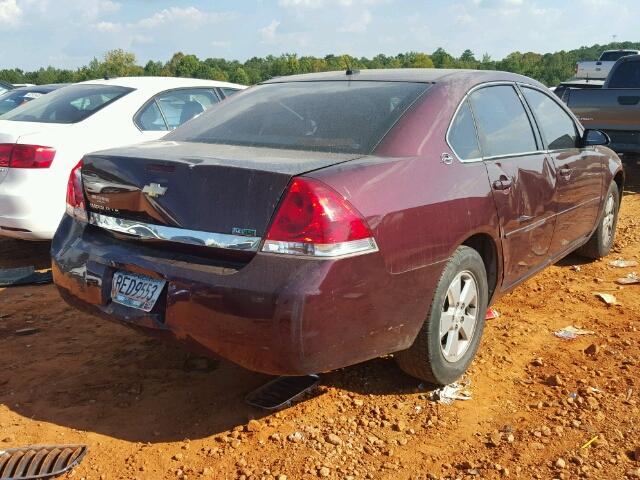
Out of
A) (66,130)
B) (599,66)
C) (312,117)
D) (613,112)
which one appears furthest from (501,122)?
(599,66)

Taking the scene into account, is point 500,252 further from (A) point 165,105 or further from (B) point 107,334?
(A) point 165,105

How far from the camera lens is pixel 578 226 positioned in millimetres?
4566

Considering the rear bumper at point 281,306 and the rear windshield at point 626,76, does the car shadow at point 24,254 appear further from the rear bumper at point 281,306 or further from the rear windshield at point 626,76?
the rear windshield at point 626,76

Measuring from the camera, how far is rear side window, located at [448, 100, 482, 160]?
3.13m

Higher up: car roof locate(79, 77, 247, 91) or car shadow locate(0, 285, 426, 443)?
car roof locate(79, 77, 247, 91)

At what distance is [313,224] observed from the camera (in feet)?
7.89

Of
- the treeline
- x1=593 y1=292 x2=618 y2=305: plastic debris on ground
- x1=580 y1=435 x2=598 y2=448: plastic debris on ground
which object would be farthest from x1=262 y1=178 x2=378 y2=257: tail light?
the treeline

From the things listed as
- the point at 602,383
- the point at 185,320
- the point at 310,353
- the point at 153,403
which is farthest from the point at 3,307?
the point at 602,383

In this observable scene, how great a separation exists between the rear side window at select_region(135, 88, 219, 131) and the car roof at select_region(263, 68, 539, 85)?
85.1 inches

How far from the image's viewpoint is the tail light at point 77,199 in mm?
3088

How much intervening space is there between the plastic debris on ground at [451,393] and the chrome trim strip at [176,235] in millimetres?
1305

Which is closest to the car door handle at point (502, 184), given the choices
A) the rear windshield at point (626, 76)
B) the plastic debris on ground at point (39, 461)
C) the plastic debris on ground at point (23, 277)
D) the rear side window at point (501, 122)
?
the rear side window at point (501, 122)

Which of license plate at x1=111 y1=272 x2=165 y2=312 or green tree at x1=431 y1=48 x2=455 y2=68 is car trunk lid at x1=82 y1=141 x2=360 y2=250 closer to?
license plate at x1=111 y1=272 x2=165 y2=312

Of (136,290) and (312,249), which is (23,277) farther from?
(312,249)
